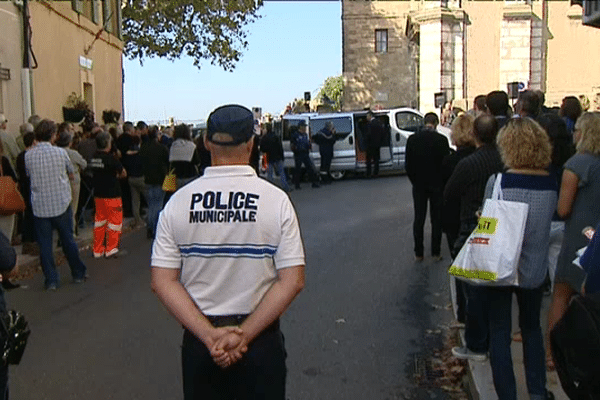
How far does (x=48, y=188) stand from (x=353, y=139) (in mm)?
15387

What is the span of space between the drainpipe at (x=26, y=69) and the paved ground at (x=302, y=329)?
207 inches

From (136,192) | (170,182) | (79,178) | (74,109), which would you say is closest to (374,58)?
(74,109)

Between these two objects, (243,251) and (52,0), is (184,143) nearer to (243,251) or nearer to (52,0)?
(52,0)

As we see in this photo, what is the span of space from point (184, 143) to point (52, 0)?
24.5 ft

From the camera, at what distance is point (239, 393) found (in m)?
3.29

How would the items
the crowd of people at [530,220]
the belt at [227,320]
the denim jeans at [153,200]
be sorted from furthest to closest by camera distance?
the denim jeans at [153,200], the crowd of people at [530,220], the belt at [227,320]

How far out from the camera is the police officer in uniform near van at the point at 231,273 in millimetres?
3197

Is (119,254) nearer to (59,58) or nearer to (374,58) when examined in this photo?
(59,58)

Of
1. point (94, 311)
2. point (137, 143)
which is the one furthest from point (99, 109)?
point (94, 311)

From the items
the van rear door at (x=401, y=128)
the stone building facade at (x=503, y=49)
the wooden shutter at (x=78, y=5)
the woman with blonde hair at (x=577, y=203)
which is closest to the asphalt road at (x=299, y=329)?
the woman with blonde hair at (x=577, y=203)

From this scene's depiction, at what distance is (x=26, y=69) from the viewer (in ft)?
52.2

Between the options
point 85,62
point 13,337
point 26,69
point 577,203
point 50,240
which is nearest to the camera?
point 13,337

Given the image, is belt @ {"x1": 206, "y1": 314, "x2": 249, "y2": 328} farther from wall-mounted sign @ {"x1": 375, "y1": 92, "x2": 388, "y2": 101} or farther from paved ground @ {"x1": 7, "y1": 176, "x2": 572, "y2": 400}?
wall-mounted sign @ {"x1": 375, "y1": 92, "x2": 388, "y2": 101}

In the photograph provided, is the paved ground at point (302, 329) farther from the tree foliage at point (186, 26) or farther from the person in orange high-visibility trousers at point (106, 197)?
the tree foliage at point (186, 26)
